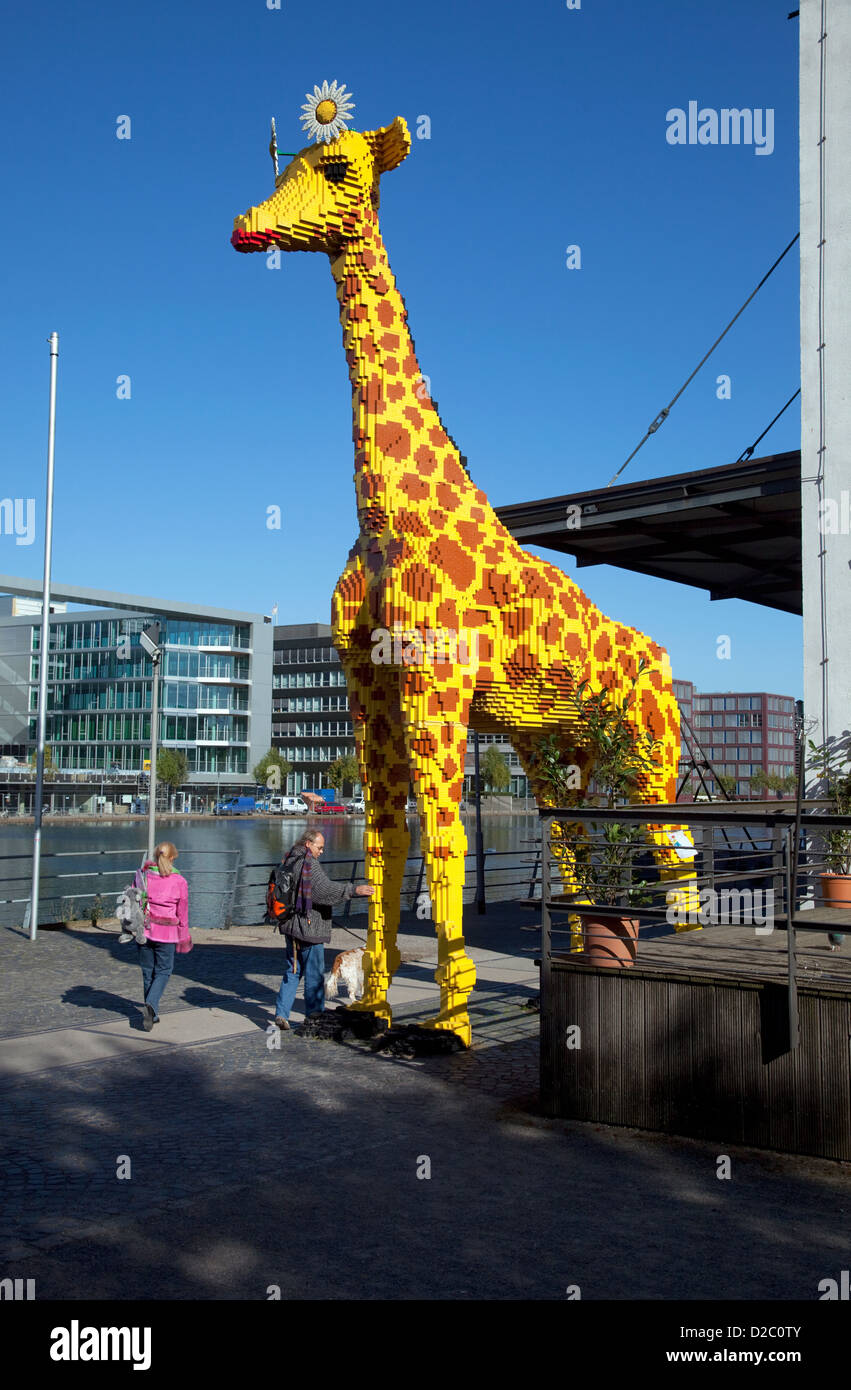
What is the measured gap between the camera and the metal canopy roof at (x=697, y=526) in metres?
13.6

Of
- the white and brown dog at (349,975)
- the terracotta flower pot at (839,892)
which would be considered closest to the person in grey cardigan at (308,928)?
the white and brown dog at (349,975)

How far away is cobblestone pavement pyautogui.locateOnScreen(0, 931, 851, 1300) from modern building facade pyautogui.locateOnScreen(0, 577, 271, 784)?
84.6m

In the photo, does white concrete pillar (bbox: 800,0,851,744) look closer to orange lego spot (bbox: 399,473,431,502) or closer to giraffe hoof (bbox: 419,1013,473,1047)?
orange lego spot (bbox: 399,473,431,502)

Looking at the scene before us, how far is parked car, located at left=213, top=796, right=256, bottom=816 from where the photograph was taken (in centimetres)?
8838

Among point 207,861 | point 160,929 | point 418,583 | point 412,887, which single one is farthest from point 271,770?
point 418,583

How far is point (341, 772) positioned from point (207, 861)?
2348 inches

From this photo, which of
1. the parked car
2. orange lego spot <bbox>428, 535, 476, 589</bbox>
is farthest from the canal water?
orange lego spot <bbox>428, 535, 476, 589</bbox>

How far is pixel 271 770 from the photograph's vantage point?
95000mm

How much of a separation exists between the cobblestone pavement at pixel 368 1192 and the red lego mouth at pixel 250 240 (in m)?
6.64

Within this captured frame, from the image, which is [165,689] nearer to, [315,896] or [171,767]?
[171,767]

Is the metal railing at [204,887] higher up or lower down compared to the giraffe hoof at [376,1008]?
lower down

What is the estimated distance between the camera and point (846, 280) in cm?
1409

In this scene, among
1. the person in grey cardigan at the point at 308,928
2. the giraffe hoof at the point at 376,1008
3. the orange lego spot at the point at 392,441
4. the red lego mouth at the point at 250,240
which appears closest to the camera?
the red lego mouth at the point at 250,240

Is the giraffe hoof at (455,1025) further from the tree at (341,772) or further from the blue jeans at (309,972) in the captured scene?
the tree at (341,772)
